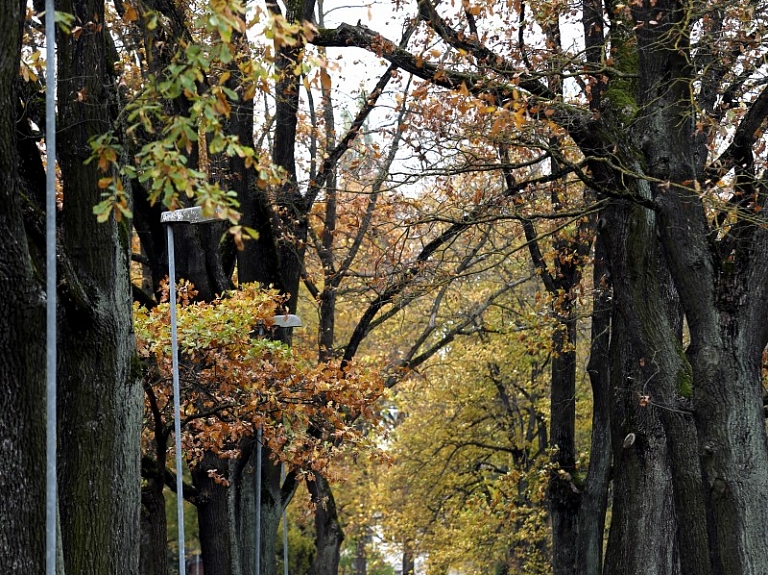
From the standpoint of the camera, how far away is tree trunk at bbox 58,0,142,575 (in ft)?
25.8

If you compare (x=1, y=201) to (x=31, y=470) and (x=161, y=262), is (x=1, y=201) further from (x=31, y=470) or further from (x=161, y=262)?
(x=161, y=262)

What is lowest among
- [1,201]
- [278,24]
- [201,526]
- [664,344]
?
[201,526]

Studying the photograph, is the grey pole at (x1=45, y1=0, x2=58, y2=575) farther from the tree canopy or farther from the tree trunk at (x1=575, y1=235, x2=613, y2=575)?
the tree trunk at (x1=575, y1=235, x2=613, y2=575)

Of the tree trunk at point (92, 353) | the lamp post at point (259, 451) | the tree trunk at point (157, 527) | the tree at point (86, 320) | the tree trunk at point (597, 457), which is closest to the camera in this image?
the tree at point (86, 320)

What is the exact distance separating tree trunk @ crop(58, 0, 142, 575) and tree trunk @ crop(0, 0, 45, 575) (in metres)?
0.86

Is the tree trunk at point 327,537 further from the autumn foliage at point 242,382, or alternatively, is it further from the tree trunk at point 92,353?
the tree trunk at point 92,353

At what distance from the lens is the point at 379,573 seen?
142 feet

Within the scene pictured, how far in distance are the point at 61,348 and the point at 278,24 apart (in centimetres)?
332

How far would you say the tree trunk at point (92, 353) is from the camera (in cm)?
785

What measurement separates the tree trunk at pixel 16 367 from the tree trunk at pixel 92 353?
2.82ft

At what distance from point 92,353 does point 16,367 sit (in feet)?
4.17

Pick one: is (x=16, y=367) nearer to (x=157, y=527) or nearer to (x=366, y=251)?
(x=157, y=527)

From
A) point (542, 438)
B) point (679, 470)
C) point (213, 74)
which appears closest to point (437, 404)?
point (542, 438)

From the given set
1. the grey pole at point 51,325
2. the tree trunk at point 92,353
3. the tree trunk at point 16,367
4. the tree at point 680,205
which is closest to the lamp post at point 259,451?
the tree at point 680,205
